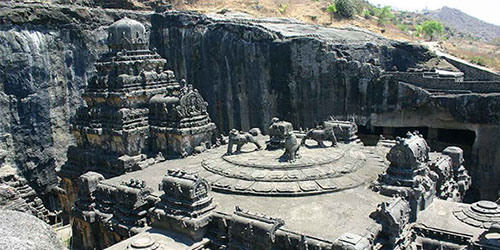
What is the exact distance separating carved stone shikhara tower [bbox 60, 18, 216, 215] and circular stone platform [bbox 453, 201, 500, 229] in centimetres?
1289

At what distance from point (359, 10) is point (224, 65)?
28404 millimetres

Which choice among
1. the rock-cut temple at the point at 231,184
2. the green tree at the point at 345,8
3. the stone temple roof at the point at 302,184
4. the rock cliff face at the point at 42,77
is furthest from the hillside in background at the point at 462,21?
the stone temple roof at the point at 302,184

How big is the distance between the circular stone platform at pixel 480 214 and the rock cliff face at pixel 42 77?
2695 centimetres

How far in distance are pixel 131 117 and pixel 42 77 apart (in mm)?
11913

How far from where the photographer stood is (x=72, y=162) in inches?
934

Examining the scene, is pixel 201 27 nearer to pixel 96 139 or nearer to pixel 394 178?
pixel 96 139

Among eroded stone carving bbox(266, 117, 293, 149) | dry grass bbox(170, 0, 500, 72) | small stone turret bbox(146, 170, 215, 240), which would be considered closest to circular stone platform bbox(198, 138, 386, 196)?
eroded stone carving bbox(266, 117, 293, 149)

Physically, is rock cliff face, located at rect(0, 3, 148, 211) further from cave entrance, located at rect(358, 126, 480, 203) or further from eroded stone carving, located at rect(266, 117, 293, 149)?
cave entrance, located at rect(358, 126, 480, 203)

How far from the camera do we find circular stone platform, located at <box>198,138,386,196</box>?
605 inches

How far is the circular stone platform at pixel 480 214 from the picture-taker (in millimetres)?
13750

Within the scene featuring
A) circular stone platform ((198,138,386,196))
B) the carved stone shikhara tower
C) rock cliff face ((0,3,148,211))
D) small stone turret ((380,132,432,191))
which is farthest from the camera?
rock cliff face ((0,3,148,211))

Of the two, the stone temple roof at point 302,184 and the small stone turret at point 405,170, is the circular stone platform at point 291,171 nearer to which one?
the stone temple roof at point 302,184

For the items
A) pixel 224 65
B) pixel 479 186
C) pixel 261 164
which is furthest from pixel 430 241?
pixel 224 65

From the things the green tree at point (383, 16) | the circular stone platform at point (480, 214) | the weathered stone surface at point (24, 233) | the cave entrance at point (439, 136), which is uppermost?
the green tree at point (383, 16)
